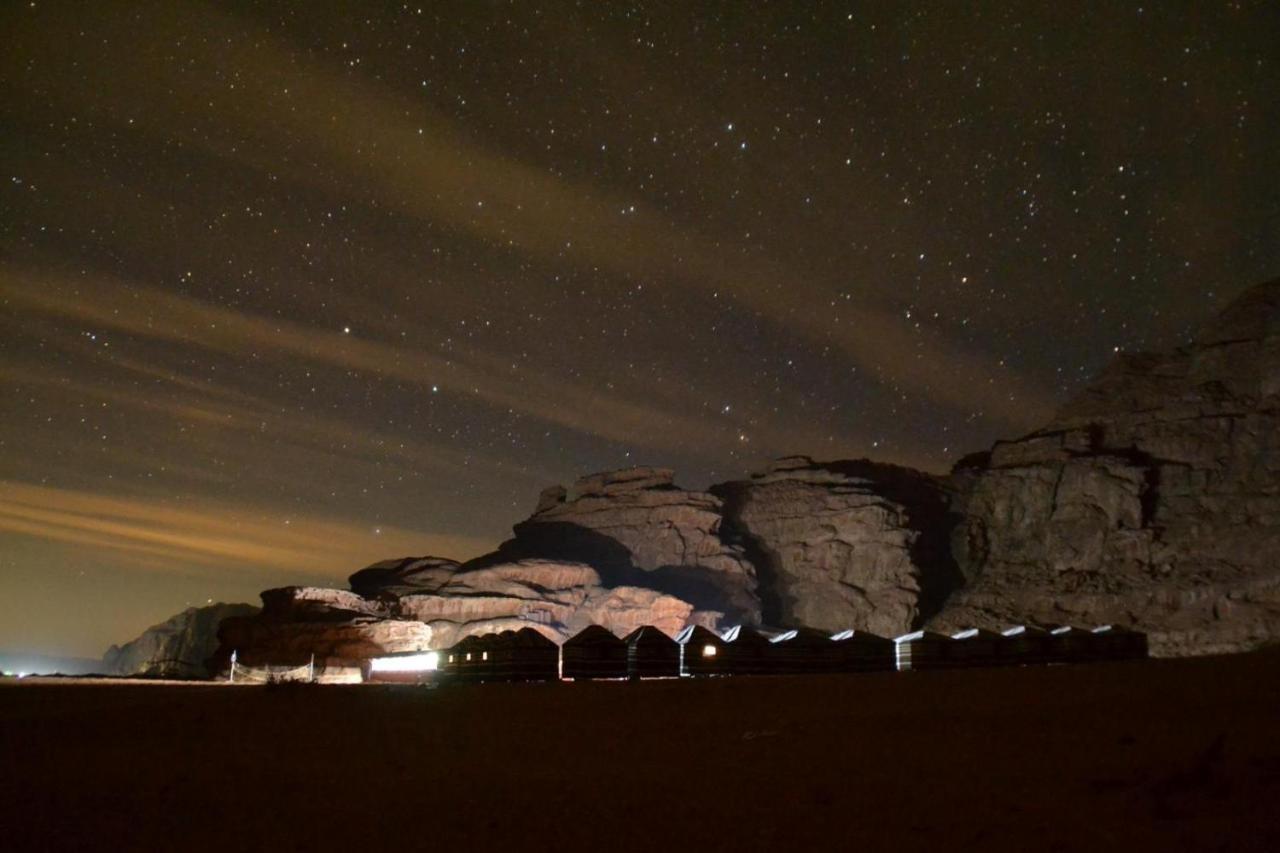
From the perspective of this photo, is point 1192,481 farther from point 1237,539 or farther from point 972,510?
point 972,510

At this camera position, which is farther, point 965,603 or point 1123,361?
point 1123,361

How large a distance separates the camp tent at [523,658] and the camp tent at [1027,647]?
16.7 m

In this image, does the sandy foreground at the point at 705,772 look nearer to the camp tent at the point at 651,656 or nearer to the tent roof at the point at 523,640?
the tent roof at the point at 523,640

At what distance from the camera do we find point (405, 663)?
51.3 m

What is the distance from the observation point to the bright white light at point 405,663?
50.3 m

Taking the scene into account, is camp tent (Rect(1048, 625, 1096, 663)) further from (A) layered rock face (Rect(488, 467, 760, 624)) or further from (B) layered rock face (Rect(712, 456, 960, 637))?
(A) layered rock face (Rect(488, 467, 760, 624))

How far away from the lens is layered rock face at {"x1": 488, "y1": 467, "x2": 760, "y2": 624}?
3199 inches

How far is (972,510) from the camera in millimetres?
82812

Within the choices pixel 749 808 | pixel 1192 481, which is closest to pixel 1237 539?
pixel 1192 481

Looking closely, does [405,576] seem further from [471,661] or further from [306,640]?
[471,661]

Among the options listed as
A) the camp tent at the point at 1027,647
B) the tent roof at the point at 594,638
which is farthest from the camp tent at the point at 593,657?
the camp tent at the point at 1027,647

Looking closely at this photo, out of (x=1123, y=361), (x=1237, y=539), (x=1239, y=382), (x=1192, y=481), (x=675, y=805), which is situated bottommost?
(x=675, y=805)

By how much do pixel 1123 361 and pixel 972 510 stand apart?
20513 mm

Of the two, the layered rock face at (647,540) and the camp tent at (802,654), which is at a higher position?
the layered rock face at (647,540)
